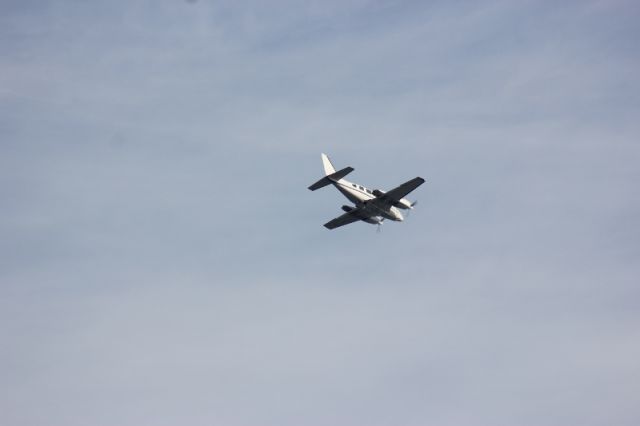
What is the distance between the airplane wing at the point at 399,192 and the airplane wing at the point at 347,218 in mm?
3988

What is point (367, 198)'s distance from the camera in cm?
9000

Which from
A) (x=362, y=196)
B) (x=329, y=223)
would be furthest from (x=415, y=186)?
(x=329, y=223)

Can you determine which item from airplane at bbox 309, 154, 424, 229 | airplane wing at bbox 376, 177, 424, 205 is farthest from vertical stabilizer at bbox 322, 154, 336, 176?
airplane wing at bbox 376, 177, 424, 205

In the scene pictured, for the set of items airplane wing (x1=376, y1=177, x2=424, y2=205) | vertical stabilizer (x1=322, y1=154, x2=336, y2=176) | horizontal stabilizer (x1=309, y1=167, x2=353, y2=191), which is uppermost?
vertical stabilizer (x1=322, y1=154, x2=336, y2=176)

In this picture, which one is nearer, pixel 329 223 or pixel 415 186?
pixel 415 186

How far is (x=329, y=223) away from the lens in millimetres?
96812

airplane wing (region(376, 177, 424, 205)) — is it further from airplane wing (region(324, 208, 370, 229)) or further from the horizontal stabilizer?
the horizontal stabilizer

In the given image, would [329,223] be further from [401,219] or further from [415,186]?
[415,186]

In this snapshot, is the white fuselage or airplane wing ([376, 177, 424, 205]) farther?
the white fuselage

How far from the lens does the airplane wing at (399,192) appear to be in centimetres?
8444

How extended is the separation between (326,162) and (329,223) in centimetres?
863

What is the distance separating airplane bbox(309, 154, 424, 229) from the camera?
86312mm

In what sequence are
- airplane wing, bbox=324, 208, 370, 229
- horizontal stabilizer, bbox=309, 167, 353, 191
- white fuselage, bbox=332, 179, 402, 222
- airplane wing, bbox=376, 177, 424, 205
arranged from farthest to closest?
1. airplane wing, bbox=324, 208, 370, 229
2. white fuselage, bbox=332, 179, 402, 222
3. horizontal stabilizer, bbox=309, 167, 353, 191
4. airplane wing, bbox=376, 177, 424, 205

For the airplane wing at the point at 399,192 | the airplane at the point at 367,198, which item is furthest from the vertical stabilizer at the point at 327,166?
the airplane wing at the point at 399,192
